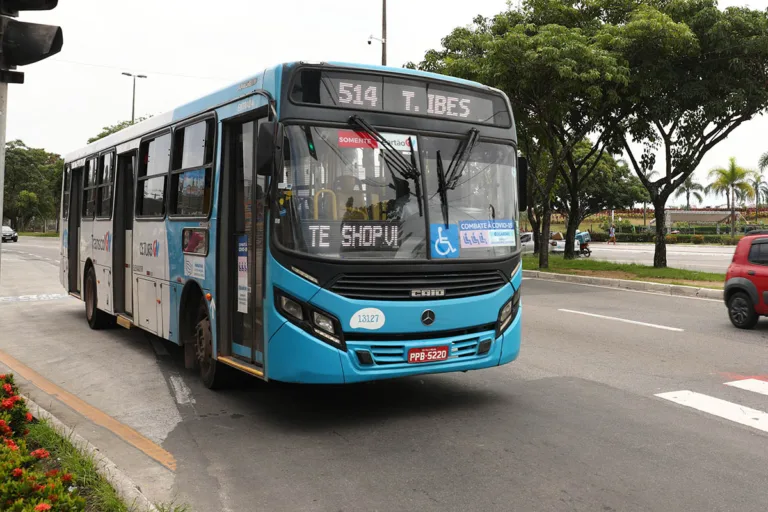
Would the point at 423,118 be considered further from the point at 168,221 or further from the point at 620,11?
the point at 620,11

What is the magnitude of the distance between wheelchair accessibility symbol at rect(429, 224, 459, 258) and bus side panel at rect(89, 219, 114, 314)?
5996mm

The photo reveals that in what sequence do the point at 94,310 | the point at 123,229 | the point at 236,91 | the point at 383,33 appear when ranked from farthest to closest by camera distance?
1. the point at 383,33
2. the point at 94,310
3. the point at 123,229
4. the point at 236,91

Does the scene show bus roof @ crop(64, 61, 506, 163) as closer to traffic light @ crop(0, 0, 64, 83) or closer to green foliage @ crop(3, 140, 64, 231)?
traffic light @ crop(0, 0, 64, 83)

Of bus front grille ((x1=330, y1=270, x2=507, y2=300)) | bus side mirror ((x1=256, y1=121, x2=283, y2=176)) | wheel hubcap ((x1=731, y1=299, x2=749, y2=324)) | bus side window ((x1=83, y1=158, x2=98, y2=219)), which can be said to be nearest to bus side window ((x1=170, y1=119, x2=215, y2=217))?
bus side mirror ((x1=256, y1=121, x2=283, y2=176))

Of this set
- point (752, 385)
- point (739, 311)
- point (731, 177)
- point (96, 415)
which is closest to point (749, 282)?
point (739, 311)

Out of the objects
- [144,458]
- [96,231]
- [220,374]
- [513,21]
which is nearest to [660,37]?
[513,21]

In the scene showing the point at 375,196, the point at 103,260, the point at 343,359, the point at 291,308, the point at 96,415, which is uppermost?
the point at 375,196

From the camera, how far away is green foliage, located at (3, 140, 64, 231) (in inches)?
2985

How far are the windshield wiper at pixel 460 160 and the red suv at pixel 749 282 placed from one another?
6.88m

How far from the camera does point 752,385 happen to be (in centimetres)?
746

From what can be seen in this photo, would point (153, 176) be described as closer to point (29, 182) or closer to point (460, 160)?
point (460, 160)

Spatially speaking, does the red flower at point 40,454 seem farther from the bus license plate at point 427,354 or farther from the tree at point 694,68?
the tree at point 694,68

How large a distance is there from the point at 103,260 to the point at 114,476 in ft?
22.9

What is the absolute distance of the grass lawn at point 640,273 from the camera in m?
18.7
